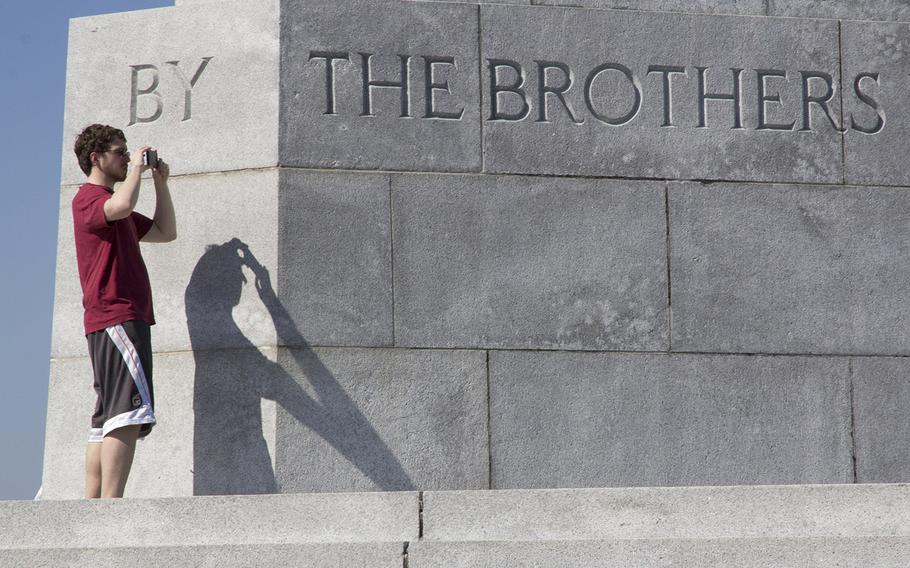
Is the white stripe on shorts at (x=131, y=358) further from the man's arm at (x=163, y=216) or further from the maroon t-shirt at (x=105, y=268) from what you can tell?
the man's arm at (x=163, y=216)

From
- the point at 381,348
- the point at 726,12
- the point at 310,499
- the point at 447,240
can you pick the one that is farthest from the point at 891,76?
the point at 310,499

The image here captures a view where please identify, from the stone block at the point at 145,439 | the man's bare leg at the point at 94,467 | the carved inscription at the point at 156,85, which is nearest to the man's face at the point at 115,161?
the carved inscription at the point at 156,85

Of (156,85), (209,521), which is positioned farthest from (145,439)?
(209,521)

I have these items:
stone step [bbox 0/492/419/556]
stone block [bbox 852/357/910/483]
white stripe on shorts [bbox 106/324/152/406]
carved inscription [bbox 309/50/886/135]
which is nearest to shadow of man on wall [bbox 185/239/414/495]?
white stripe on shorts [bbox 106/324/152/406]

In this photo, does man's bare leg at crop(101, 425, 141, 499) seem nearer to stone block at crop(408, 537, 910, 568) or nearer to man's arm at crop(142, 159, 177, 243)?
man's arm at crop(142, 159, 177, 243)

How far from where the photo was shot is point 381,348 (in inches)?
348

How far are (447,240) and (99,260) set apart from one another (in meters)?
2.12

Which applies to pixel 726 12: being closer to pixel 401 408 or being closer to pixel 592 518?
pixel 401 408

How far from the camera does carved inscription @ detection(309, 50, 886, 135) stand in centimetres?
914

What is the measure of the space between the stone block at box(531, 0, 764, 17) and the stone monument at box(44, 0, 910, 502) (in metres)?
0.02

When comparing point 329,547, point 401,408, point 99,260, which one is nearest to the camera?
point 329,547

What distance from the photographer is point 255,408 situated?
8.72 metres

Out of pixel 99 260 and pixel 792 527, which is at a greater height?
pixel 99 260

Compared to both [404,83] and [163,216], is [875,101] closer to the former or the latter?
[404,83]
